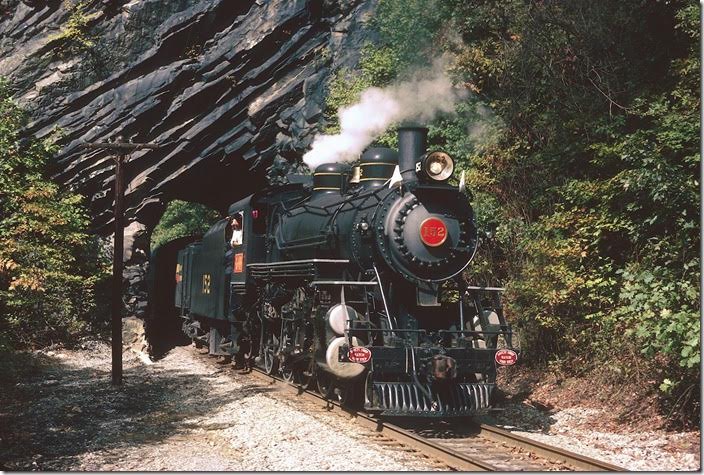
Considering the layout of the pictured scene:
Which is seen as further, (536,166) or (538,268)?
(536,166)

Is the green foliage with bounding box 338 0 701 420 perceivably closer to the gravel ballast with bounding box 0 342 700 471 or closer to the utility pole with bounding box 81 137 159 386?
the gravel ballast with bounding box 0 342 700 471

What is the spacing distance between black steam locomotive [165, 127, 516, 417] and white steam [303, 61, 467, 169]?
4.88m

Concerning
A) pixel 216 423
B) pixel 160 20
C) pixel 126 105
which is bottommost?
pixel 216 423

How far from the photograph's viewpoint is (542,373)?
38.6 feet

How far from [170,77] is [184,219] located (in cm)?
2175

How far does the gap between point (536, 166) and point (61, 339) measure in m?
12.4

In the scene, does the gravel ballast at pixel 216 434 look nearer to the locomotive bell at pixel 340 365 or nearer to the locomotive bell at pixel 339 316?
the locomotive bell at pixel 340 365

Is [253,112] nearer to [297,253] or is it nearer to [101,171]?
[101,171]

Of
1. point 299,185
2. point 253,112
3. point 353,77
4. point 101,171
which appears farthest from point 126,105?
point 299,185

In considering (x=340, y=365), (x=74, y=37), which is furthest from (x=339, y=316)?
(x=74, y=37)

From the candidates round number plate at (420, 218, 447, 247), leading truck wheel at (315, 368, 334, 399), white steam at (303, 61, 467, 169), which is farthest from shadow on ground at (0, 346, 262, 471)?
white steam at (303, 61, 467, 169)

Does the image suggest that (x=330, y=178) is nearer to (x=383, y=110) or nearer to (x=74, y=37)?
(x=383, y=110)

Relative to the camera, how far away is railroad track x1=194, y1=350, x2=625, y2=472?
6.84m

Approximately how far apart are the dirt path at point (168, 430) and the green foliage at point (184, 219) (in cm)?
2666
